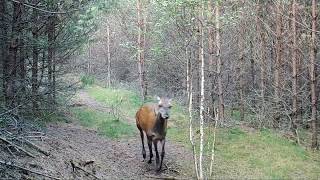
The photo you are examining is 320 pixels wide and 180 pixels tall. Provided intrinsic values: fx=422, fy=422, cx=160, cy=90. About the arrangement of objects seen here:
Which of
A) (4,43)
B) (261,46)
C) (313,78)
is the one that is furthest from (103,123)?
(313,78)

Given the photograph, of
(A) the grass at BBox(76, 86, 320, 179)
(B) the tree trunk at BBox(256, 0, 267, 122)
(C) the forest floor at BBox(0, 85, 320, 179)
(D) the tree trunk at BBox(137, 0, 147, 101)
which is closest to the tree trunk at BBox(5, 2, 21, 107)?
(C) the forest floor at BBox(0, 85, 320, 179)

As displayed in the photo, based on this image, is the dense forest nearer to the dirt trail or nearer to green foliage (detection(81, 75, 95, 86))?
green foliage (detection(81, 75, 95, 86))

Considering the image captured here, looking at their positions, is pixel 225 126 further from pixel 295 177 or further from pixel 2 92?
pixel 2 92

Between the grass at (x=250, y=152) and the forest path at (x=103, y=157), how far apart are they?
79cm

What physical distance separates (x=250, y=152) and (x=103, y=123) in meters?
5.76

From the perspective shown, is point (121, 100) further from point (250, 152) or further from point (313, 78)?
point (313, 78)

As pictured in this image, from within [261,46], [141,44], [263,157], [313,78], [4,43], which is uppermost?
[141,44]

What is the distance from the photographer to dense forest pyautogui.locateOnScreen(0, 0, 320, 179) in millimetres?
9930

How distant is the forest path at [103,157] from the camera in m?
8.34

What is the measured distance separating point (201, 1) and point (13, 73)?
15.8 ft

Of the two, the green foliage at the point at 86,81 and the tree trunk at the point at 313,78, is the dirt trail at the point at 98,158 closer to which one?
the green foliage at the point at 86,81

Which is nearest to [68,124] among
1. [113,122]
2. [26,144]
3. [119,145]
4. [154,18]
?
[113,122]

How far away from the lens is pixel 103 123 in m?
15.5

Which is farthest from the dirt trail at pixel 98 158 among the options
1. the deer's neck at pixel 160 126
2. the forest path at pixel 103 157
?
the deer's neck at pixel 160 126
